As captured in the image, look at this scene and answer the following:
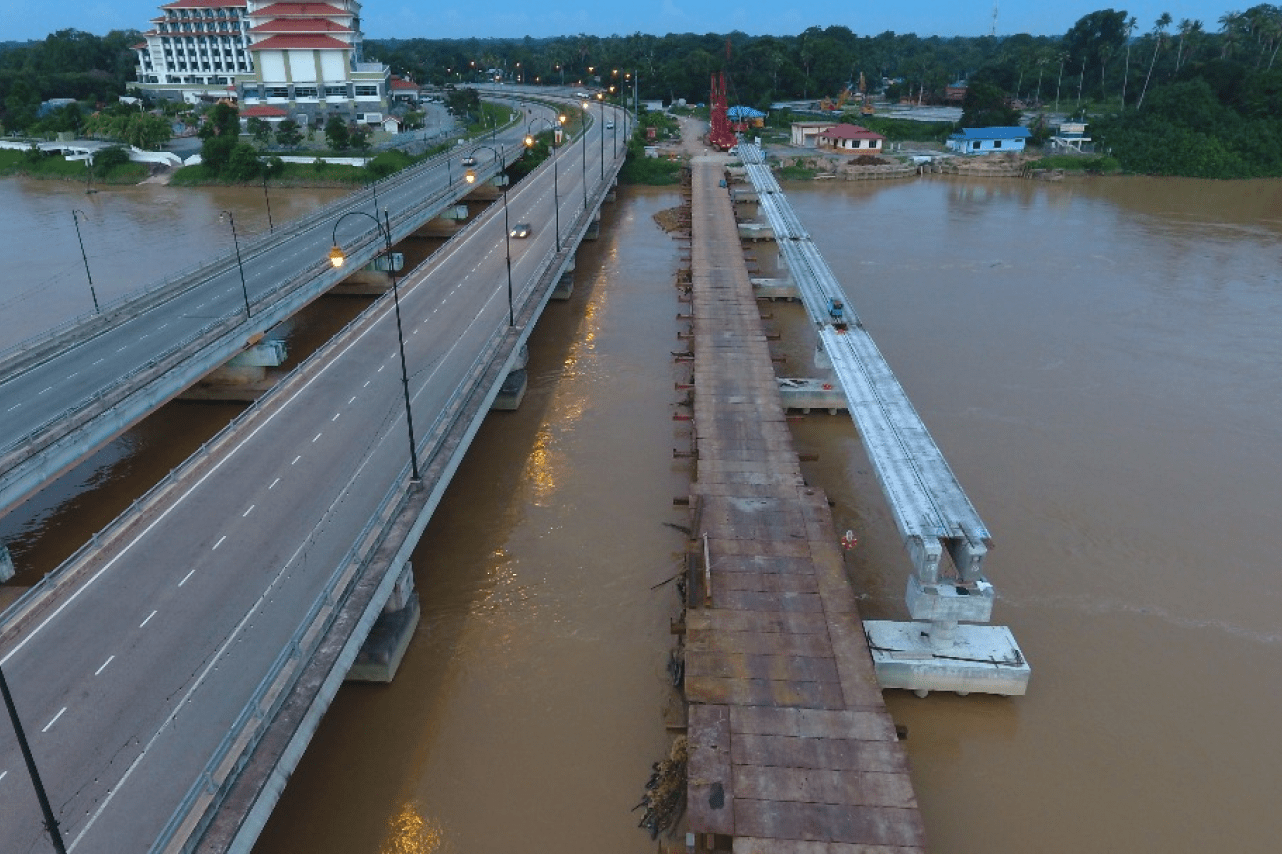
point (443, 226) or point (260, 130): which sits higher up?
Result: point (260, 130)

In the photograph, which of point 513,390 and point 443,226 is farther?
point 443,226

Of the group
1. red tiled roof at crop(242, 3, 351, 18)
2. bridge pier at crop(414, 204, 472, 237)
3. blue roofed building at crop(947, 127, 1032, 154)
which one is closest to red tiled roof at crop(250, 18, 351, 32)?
red tiled roof at crop(242, 3, 351, 18)

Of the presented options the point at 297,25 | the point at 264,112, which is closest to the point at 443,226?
the point at 264,112

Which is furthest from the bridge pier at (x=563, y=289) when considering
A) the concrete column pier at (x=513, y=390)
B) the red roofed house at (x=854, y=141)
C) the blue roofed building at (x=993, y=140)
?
the blue roofed building at (x=993, y=140)

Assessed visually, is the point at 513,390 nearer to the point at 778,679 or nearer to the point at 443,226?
the point at 778,679

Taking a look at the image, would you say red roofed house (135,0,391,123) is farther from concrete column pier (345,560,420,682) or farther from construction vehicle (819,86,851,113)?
concrete column pier (345,560,420,682)

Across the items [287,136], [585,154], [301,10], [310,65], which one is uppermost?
[301,10]

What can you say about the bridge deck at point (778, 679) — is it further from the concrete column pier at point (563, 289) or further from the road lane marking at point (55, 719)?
the concrete column pier at point (563, 289)
